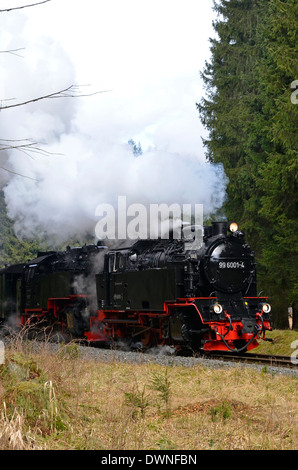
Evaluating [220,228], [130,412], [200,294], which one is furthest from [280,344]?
[130,412]

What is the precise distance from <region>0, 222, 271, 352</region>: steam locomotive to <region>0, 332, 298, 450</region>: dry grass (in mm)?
4145

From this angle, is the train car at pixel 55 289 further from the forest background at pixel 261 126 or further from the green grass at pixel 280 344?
the forest background at pixel 261 126

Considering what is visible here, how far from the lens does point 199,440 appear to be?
6.62 metres

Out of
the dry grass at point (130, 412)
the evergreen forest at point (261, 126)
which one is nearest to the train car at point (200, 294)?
the dry grass at point (130, 412)

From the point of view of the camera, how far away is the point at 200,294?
14906 millimetres

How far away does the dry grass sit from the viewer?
648 cm

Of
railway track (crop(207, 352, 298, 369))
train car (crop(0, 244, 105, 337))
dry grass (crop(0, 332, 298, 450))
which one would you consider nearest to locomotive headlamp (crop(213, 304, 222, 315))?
railway track (crop(207, 352, 298, 369))

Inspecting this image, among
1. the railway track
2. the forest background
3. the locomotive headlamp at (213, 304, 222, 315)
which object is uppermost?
the forest background

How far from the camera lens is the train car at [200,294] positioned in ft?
47.5

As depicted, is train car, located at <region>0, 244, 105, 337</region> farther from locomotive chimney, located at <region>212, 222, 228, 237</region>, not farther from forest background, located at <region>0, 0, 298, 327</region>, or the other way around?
forest background, located at <region>0, 0, 298, 327</region>

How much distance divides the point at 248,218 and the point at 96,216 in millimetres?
6714

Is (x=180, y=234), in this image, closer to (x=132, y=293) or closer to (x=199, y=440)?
(x=132, y=293)
